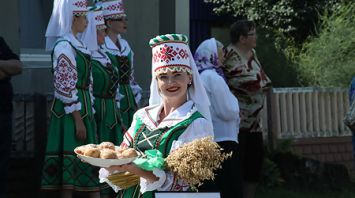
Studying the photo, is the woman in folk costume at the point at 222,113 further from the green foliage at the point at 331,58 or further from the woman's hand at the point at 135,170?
the green foliage at the point at 331,58

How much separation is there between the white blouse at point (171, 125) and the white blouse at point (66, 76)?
223 cm

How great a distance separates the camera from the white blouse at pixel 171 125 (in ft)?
14.2

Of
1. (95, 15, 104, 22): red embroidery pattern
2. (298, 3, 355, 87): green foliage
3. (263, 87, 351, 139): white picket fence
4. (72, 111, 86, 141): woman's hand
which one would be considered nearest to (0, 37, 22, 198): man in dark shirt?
(72, 111, 86, 141): woman's hand

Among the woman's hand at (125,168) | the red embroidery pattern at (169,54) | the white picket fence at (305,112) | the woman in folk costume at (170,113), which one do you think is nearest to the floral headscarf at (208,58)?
the woman in folk costume at (170,113)

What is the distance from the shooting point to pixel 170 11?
32.5 ft

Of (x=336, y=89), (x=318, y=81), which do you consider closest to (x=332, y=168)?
(x=336, y=89)

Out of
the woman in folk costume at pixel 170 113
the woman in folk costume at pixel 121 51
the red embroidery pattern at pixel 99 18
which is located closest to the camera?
the woman in folk costume at pixel 170 113

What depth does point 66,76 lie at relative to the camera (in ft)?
22.5

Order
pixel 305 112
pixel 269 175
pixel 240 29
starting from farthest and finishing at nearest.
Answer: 1. pixel 305 112
2. pixel 269 175
3. pixel 240 29

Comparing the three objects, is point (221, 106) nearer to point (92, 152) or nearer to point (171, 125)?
point (171, 125)

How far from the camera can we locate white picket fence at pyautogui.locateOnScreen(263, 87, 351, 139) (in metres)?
10.9

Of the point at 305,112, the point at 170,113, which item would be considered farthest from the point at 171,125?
the point at 305,112

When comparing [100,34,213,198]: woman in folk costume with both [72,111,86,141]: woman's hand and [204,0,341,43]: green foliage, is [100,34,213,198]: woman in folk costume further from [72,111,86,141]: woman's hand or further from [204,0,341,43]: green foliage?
[204,0,341,43]: green foliage

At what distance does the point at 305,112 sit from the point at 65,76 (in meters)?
5.32
